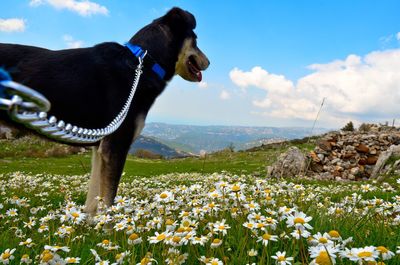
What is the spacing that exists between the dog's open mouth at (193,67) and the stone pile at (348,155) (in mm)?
16623

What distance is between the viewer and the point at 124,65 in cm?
559

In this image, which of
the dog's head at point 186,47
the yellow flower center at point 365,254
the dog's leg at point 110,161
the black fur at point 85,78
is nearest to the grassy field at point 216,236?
the yellow flower center at point 365,254

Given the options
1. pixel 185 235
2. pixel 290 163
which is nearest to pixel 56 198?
pixel 185 235

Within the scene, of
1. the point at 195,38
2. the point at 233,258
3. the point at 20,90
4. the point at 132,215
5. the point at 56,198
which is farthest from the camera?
the point at 56,198

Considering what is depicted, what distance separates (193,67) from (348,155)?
1966 cm

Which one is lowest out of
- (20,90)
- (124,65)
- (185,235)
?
(185,235)

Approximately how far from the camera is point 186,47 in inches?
292

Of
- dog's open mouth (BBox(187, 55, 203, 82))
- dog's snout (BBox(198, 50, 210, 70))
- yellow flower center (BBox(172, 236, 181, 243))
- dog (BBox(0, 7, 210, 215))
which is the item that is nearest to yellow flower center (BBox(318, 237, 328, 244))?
yellow flower center (BBox(172, 236, 181, 243))

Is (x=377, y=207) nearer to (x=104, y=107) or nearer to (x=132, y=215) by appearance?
(x=132, y=215)

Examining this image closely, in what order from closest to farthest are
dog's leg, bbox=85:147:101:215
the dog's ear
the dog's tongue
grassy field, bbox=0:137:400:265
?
grassy field, bbox=0:137:400:265, dog's leg, bbox=85:147:101:215, the dog's ear, the dog's tongue

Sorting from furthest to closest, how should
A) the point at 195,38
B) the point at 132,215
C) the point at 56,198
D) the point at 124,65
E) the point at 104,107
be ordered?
the point at 56,198
the point at 195,38
the point at 124,65
the point at 104,107
the point at 132,215

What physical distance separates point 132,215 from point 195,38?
15.3ft

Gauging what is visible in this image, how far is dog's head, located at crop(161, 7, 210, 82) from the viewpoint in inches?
277

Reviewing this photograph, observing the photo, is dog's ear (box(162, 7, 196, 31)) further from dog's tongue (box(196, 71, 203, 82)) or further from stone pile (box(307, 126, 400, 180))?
stone pile (box(307, 126, 400, 180))
